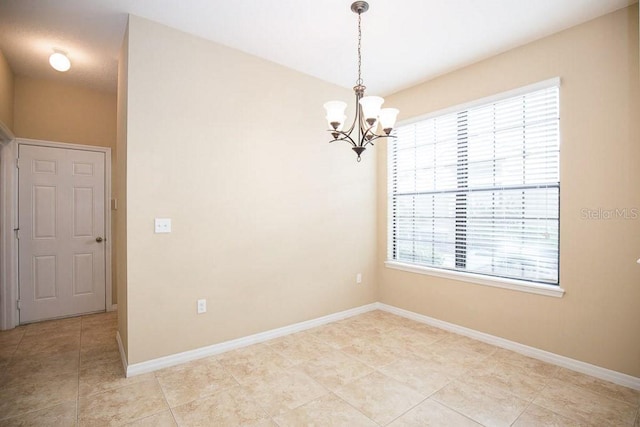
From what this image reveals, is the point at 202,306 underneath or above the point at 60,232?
underneath

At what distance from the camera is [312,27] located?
2674 mm

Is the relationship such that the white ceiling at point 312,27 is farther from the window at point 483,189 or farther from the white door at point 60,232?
the white door at point 60,232

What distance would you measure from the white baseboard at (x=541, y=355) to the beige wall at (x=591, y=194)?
0.05m

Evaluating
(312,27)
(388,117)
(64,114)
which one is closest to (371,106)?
(388,117)

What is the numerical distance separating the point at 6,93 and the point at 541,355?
575 cm

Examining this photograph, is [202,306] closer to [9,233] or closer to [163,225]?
[163,225]

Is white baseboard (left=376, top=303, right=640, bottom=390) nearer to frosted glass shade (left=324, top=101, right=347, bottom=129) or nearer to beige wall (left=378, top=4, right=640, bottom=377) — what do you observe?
beige wall (left=378, top=4, right=640, bottom=377)

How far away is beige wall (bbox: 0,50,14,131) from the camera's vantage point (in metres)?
3.11

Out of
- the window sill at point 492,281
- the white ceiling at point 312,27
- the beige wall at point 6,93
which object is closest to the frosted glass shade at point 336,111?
the white ceiling at point 312,27

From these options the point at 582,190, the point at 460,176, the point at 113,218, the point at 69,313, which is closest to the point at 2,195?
the point at 113,218

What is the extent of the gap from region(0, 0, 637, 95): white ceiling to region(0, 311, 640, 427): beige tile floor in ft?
9.25

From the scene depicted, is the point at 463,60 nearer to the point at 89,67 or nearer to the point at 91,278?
the point at 89,67

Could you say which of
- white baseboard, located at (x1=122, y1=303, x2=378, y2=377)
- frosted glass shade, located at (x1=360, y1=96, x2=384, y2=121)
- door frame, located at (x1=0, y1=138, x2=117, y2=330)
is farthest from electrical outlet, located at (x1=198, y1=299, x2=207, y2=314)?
door frame, located at (x1=0, y1=138, x2=117, y2=330)

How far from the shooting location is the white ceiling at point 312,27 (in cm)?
239
